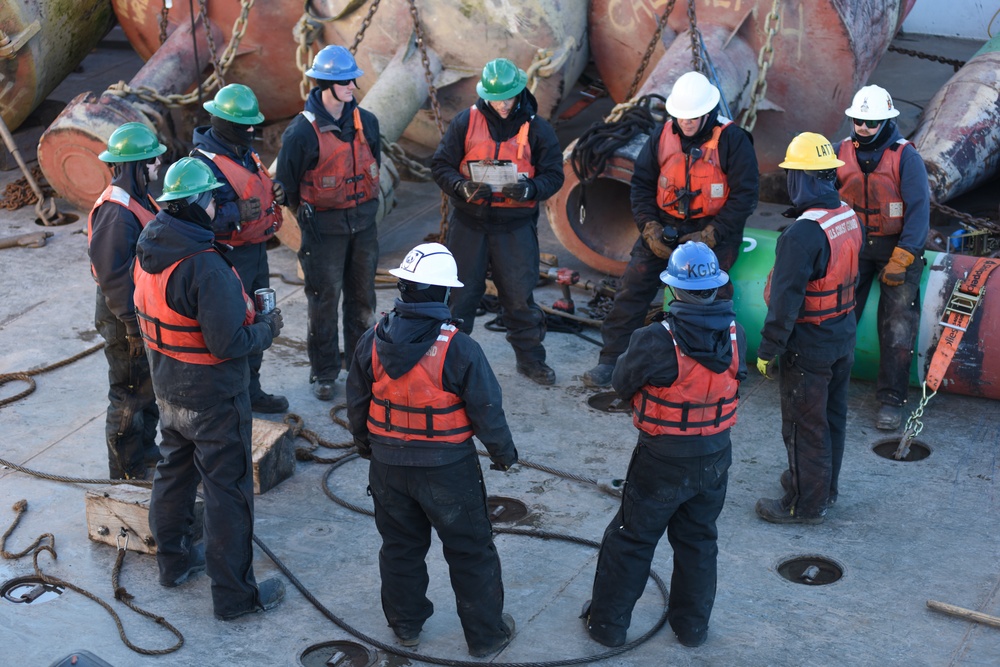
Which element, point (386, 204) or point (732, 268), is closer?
point (732, 268)

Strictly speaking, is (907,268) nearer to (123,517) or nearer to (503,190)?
(503,190)

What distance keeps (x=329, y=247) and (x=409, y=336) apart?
2756mm

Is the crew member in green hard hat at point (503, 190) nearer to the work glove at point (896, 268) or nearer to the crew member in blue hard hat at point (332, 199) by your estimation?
the crew member in blue hard hat at point (332, 199)

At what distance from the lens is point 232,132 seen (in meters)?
6.34

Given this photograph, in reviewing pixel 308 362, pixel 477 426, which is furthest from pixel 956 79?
pixel 477 426

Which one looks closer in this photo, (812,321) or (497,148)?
(812,321)

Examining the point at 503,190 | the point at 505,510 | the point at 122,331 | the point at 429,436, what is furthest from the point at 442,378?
the point at 503,190

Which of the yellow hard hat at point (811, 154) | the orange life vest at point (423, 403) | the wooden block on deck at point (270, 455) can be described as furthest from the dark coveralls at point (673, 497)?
the wooden block on deck at point (270, 455)

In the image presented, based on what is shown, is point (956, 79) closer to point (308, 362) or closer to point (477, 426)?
point (308, 362)

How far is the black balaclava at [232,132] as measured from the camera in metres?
6.32

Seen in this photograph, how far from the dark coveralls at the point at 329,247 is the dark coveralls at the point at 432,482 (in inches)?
96.1

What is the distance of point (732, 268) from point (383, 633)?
351cm

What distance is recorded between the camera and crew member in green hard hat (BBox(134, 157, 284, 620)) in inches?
188

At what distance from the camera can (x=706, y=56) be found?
316 inches
